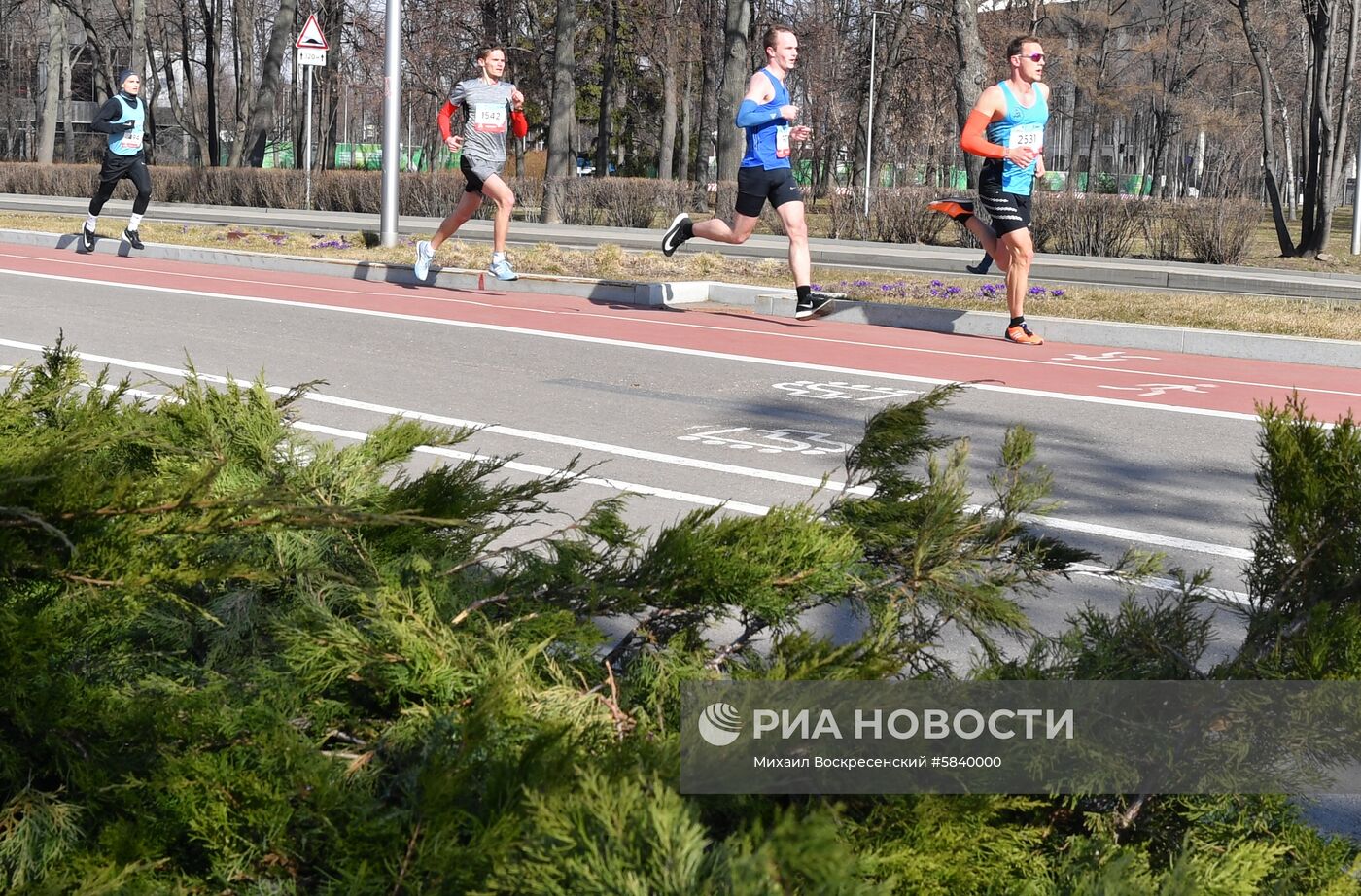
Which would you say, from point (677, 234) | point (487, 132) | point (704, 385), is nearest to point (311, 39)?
point (487, 132)

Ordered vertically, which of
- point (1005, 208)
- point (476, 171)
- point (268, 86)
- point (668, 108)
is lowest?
point (1005, 208)

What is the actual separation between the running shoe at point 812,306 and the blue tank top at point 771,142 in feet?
3.93

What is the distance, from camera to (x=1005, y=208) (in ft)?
39.5

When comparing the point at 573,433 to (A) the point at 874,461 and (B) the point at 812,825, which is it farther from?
(B) the point at 812,825

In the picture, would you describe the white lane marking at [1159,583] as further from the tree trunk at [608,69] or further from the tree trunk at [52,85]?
the tree trunk at [608,69]

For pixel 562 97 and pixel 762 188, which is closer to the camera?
pixel 762 188

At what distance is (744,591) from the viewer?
1.94 meters

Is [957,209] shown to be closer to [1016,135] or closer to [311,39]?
[1016,135]

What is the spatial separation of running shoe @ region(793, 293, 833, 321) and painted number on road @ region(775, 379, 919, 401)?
3.36 m

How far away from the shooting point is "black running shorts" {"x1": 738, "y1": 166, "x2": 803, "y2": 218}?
516 inches

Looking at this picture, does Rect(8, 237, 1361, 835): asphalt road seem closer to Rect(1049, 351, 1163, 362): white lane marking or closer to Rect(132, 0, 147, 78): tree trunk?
Rect(1049, 351, 1163, 362): white lane marking

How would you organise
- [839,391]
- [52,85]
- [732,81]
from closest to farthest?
[839,391] < [732,81] < [52,85]

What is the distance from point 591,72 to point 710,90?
28.4ft

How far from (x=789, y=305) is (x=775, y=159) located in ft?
6.19
